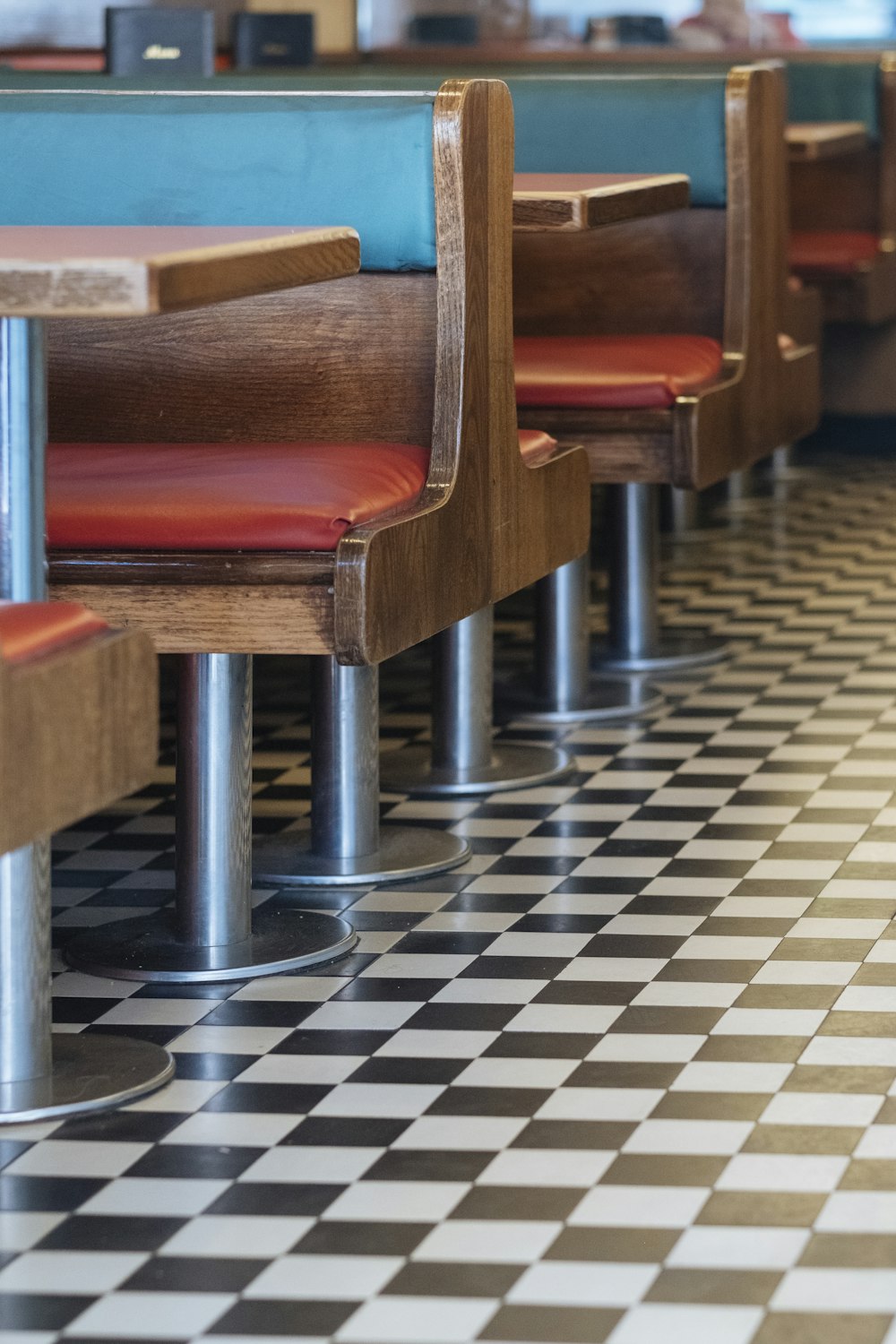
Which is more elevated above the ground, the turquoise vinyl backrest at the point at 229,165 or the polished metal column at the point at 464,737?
the turquoise vinyl backrest at the point at 229,165

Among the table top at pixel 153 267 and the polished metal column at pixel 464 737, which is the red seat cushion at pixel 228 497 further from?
the polished metal column at pixel 464 737

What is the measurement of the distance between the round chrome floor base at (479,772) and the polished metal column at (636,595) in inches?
30.2

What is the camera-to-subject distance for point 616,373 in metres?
4.50

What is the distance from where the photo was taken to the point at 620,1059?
274 centimetres

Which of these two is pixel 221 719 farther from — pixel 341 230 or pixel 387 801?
pixel 387 801

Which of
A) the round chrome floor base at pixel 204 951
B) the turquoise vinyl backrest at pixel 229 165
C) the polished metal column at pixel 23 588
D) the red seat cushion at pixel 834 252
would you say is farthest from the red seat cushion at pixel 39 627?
the red seat cushion at pixel 834 252

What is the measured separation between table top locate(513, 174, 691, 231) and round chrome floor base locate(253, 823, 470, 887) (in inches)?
37.8

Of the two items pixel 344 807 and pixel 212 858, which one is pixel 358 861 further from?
pixel 212 858

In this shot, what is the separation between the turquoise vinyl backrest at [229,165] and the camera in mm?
3236

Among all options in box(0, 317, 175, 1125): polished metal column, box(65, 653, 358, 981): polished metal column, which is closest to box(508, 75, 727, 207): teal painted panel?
box(65, 653, 358, 981): polished metal column

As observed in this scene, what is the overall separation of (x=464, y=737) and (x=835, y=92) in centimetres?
446

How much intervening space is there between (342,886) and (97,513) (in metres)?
0.78

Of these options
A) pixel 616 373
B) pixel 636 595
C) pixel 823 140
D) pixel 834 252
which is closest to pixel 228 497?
pixel 616 373

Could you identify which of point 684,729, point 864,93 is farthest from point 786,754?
point 864,93
